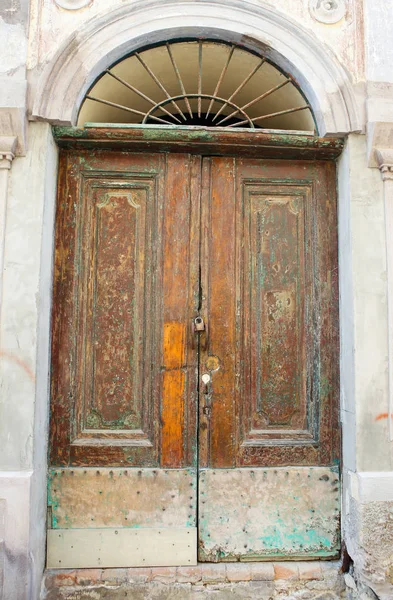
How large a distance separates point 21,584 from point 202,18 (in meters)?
3.87

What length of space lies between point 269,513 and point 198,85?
10.5ft

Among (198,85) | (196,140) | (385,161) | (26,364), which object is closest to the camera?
(26,364)

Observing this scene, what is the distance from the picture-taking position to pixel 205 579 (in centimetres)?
315

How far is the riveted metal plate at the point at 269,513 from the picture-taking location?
10.6ft

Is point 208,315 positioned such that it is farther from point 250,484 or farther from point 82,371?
point 250,484

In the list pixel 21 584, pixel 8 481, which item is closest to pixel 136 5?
pixel 8 481

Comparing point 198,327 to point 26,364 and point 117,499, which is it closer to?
point 26,364

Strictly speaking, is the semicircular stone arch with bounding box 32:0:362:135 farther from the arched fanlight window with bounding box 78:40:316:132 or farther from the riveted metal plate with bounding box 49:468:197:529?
the riveted metal plate with bounding box 49:468:197:529

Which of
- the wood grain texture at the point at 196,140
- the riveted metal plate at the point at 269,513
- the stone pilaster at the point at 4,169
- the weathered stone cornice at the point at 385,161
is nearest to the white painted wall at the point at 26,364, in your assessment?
the stone pilaster at the point at 4,169

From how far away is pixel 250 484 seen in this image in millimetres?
3258

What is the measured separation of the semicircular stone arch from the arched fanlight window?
0.15 m

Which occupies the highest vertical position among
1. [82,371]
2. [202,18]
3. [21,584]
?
[202,18]

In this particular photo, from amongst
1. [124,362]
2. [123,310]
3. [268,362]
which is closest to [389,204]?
[268,362]

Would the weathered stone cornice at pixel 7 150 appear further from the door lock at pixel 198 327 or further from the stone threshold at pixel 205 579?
the stone threshold at pixel 205 579
